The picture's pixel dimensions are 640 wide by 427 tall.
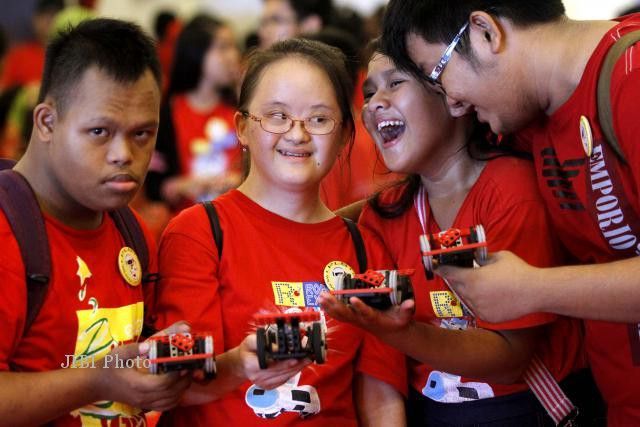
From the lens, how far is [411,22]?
2.64 meters

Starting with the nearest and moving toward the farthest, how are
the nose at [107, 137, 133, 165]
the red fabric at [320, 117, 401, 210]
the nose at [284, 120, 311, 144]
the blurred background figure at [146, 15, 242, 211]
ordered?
1. the nose at [107, 137, 133, 165]
2. the nose at [284, 120, 311, 144]
3. the red fabric at [320, 117, 401, 210]
4. the blurred background figure at [146, 15, 242, 211]

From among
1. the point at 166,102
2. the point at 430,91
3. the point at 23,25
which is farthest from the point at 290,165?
the point at 23,25

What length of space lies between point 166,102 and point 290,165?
3140mm

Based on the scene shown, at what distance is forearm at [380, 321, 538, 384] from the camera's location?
2.36 m

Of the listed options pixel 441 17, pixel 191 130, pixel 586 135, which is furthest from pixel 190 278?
pixel 191 130

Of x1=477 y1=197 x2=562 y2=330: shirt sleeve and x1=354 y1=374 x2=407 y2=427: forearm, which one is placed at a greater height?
x1=477 y1=197 x2=562 y2=330: shirt sleeve

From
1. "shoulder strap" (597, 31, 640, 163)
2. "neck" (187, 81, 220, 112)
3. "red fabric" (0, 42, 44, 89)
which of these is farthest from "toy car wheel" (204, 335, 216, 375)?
"red fabric" (0, 42, 44, 89)

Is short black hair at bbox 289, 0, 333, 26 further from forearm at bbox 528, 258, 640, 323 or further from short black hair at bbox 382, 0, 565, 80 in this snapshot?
forearm at bbox 528, 258, 640, 323

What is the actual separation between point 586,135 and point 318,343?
93 centimetres

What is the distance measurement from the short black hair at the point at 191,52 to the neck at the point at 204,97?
0.12 feet

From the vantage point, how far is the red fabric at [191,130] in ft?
17.9

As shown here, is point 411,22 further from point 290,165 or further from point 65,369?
point 65,369

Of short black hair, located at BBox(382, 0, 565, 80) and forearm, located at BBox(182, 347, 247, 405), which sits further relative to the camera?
short black hair, located at BBox(382, 0, 565, 80)

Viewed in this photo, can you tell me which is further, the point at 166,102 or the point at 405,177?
the point at 166,102
